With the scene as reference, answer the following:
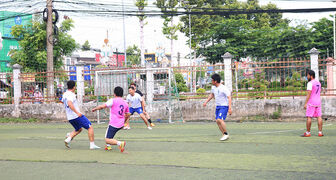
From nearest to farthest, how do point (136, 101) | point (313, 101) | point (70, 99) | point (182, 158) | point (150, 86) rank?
point (182, 158), point (70, 99), point (313, 101), point (136, 101), point (150, 86)

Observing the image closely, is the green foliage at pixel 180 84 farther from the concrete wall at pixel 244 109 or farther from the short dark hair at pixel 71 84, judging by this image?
the short dark hair at pixel 71 84

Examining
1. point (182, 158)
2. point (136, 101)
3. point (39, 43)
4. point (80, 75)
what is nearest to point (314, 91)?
point (182, 158)

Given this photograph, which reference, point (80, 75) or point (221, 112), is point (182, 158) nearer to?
point (221, 112)

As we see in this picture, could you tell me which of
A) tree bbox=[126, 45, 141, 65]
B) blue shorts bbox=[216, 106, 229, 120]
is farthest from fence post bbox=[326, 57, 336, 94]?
tree bbox=[126, 45, 141, 65]

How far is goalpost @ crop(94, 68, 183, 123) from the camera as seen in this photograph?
1438cm

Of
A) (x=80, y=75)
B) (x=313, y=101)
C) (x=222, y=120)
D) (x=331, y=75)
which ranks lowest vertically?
(x=222, y=120)

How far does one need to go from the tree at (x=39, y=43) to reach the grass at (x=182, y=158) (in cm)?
1924

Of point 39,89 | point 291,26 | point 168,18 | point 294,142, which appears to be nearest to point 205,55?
point 168,18

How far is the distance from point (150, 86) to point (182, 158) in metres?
8.03

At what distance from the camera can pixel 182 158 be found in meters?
6.62

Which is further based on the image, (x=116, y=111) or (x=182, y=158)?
(x=116, y=111)

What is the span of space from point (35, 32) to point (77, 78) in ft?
49.0

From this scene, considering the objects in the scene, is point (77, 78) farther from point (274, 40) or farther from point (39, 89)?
point (274, 40)

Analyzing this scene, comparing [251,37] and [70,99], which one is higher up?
[251,37]
